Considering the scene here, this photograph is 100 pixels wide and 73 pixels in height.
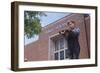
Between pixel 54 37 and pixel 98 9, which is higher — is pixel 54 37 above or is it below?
below

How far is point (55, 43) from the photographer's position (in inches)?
68.0

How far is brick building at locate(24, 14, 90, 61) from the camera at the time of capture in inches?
65.3

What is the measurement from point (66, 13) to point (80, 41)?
25 cm

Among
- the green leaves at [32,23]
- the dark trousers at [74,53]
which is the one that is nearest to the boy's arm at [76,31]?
the dark trousers at [74,53]

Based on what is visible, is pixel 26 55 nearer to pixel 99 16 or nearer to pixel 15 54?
pixel 15 54

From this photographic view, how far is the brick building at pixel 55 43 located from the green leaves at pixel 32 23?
47mm

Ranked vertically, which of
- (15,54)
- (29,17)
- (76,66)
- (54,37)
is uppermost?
(29,17)

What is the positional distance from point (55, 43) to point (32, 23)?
0.23 m

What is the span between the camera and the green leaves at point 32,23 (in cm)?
163

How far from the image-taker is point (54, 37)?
1712 mm

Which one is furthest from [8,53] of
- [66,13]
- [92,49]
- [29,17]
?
[92,49]

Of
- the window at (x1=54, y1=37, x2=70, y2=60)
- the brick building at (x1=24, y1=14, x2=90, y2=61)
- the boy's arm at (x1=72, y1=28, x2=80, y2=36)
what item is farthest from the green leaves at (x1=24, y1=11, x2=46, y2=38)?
the boy's arm at (x1=72, y1=28, x2=80, y2=36)

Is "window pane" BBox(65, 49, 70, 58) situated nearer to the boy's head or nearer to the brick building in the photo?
the brick building

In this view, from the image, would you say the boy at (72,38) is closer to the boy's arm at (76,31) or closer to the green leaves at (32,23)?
the boy's arm at (76,31)
